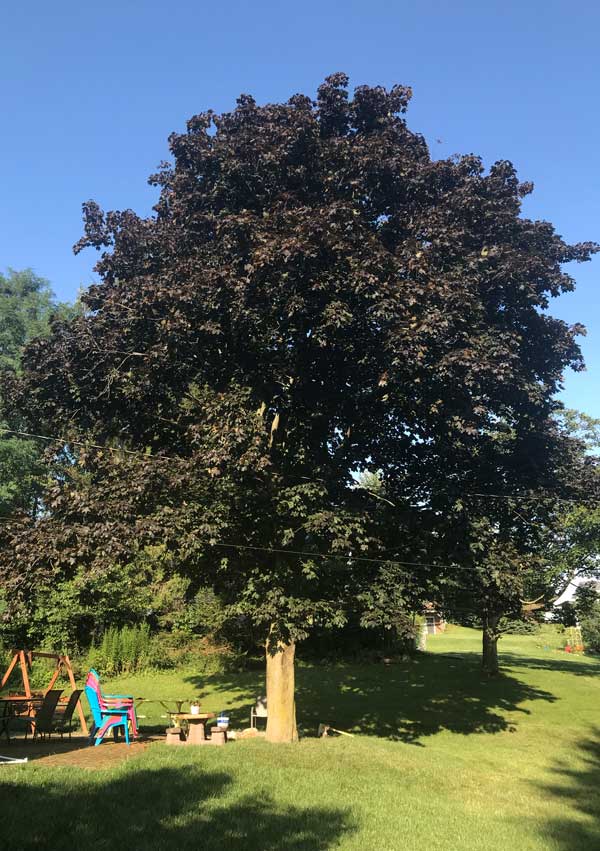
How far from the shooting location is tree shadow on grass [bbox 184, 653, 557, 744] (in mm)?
18234

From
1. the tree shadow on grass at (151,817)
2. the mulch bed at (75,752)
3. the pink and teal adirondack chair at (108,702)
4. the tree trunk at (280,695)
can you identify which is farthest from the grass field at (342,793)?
the pink and teal adirondack chair at (108,702)

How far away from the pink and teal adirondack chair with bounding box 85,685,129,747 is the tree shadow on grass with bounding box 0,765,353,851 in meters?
2.63

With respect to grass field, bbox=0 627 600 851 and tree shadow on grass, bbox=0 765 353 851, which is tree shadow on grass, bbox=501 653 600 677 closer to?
grass field, bbox=0 627 600 851

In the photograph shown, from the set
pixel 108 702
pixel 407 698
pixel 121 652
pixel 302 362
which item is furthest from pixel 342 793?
pixel 121 652

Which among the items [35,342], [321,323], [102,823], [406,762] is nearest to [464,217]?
[321,323]

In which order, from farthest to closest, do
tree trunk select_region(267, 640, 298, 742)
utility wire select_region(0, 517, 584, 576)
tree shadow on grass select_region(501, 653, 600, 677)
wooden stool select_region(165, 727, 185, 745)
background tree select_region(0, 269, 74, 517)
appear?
tree shadow on grass select_region(501, 653, 600, 677) → background tree select_region(0, 269, 74, 517) → tree trunk select_region(267, 640, 298, 742) → utility wire select_region(0, 517, 584, 576) → wooden stool select_region(165, 727, 185, 745)

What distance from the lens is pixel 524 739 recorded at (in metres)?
17.7

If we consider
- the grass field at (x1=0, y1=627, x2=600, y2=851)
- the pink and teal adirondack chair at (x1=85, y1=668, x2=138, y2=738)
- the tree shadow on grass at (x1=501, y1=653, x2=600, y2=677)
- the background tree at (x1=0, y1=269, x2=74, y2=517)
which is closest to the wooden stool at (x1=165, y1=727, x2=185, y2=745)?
the grass field at (x1=0, y1=627, x2=600, y2=851)

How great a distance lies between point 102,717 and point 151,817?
15.5 feet

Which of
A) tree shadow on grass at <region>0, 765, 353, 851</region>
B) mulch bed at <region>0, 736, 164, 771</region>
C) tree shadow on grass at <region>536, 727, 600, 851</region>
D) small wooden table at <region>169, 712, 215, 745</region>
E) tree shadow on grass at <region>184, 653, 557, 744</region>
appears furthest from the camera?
tree shadow on grass at <region>184, 653, 557, 744</region>

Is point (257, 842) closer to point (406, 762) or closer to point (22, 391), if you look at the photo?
point (406, 762)

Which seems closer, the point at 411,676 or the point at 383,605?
the point at 383,605

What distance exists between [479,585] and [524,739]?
7529mm

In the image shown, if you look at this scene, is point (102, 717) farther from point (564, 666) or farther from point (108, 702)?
point (564, 666)
